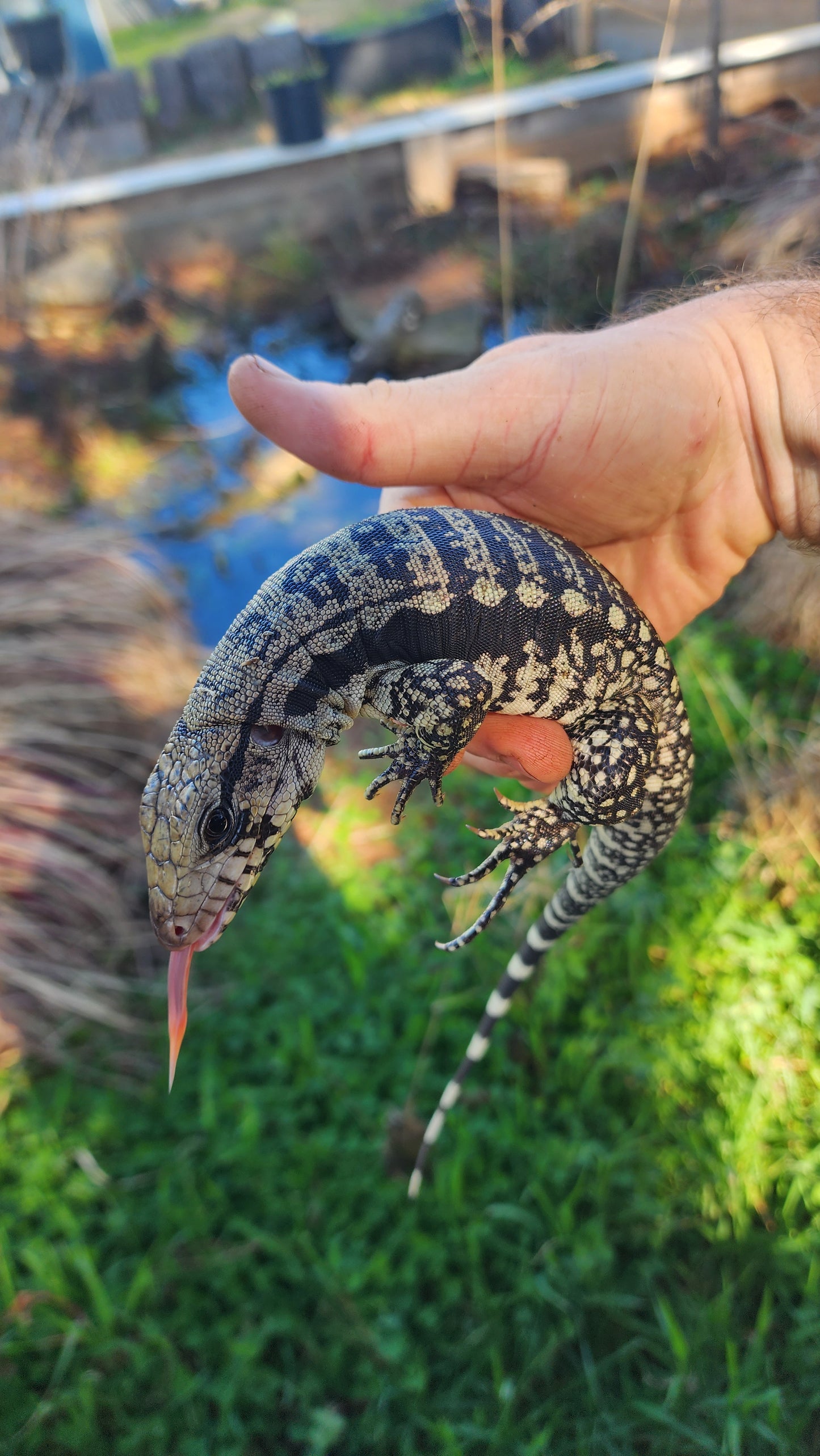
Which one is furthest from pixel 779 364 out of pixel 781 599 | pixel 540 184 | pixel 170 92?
pixel 170 92

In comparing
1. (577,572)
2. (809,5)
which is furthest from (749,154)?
(577,572)

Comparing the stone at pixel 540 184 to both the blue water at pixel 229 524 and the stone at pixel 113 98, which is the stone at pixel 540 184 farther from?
the stone at pixel 113 98

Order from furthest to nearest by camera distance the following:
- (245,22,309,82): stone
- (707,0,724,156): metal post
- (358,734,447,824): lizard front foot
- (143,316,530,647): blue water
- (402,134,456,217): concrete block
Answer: (245,22,309,82): stone → (402,134,456,217): concrete block → (707,0,724,156): metal post → (143,316,530,647): blue water → (358,734,447,824): lizard front foot

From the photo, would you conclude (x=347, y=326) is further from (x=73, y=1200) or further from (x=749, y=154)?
(x=73, y=1200)

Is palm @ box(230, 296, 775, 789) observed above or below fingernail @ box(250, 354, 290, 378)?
below

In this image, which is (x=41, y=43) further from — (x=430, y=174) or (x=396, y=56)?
(x=430, y=174)

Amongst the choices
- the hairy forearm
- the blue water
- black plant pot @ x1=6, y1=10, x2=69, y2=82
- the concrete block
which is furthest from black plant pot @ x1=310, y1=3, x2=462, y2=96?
the hairy forearm

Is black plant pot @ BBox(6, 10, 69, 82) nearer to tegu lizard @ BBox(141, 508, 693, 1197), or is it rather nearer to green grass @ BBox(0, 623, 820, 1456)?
green grass @ BBox(0, 623, 820, 1456)

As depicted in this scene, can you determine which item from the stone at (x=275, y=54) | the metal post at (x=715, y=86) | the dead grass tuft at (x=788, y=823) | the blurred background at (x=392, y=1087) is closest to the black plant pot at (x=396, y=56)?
the stone at (x=275, y=54)
